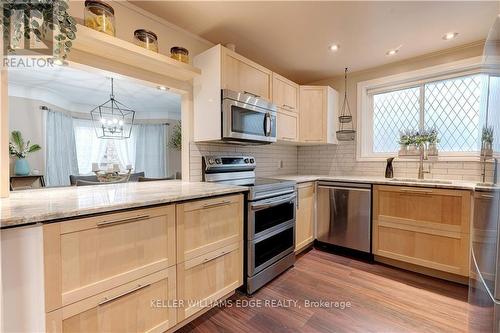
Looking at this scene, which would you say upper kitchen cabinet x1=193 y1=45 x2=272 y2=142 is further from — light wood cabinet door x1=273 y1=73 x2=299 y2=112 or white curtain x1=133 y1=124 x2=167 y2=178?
white curtain x1=133 y1=124 x2=167 y2=178

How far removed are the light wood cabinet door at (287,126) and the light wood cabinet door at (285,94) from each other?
3.0 inches

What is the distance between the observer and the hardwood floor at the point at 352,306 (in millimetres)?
1557

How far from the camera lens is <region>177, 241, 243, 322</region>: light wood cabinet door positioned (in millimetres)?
1467

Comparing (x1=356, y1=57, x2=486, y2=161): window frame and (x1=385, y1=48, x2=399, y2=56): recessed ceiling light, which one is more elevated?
(x1=385, y1=48, x2=399, y2=56): recessed ceiling light

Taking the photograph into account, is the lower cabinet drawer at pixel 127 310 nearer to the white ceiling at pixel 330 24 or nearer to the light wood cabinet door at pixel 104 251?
the light wood cabinet door at pixel 104 251

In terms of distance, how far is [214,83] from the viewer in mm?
2061

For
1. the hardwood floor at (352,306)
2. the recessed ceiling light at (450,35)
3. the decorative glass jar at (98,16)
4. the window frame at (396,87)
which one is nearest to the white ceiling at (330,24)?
the recessed ceiling light at (450,35)

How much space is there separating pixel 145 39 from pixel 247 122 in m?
Result: 1.05

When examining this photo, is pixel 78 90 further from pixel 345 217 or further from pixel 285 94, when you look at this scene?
Result: pixel 345 217

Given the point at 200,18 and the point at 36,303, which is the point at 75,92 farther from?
the point at 36,303

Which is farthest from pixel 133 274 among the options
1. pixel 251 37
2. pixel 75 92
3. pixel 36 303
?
pixel 75 92

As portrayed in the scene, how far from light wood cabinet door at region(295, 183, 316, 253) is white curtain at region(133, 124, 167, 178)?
4708 millimetres

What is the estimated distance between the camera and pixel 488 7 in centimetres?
184

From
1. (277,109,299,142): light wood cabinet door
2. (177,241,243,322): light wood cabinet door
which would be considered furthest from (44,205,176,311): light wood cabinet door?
(277,109,299,142): light wood cabinet door
